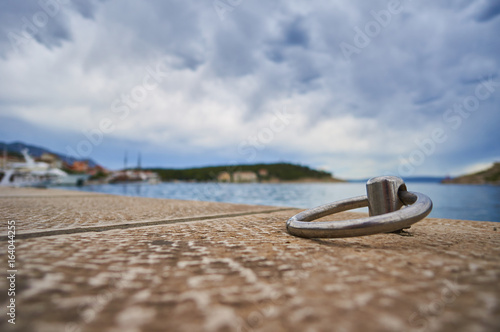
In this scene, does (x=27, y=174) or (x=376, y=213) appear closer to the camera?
(x=376, y=213)

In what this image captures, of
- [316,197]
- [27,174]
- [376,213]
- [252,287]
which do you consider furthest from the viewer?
[27,174]

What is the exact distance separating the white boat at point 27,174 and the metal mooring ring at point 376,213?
62664mm

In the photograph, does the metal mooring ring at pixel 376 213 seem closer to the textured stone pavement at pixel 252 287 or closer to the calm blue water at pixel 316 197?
the textured stone pavement at pixel 252 287

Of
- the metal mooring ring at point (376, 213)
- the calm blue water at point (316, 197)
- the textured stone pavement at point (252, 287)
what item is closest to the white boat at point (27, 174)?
the calm blue water at point (316, 197)

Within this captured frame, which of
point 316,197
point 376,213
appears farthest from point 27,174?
point 376,213

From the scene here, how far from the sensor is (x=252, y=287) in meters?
1.54

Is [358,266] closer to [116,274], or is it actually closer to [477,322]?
[477,322]

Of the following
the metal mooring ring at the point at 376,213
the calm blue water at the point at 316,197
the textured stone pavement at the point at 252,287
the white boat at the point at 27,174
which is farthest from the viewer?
the white boat at the point at 27,174

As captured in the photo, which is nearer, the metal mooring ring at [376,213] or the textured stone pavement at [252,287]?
the textured stone pavement at [252,287]

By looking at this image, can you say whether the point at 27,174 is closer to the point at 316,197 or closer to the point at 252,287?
the point at 316,197

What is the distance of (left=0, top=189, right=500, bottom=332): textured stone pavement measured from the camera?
1.15m

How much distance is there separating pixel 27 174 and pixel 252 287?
232ft

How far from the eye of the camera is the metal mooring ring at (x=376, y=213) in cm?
245

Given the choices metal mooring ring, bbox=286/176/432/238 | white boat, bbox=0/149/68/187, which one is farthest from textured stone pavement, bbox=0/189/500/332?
white boat, bbox=0/149/68/187
